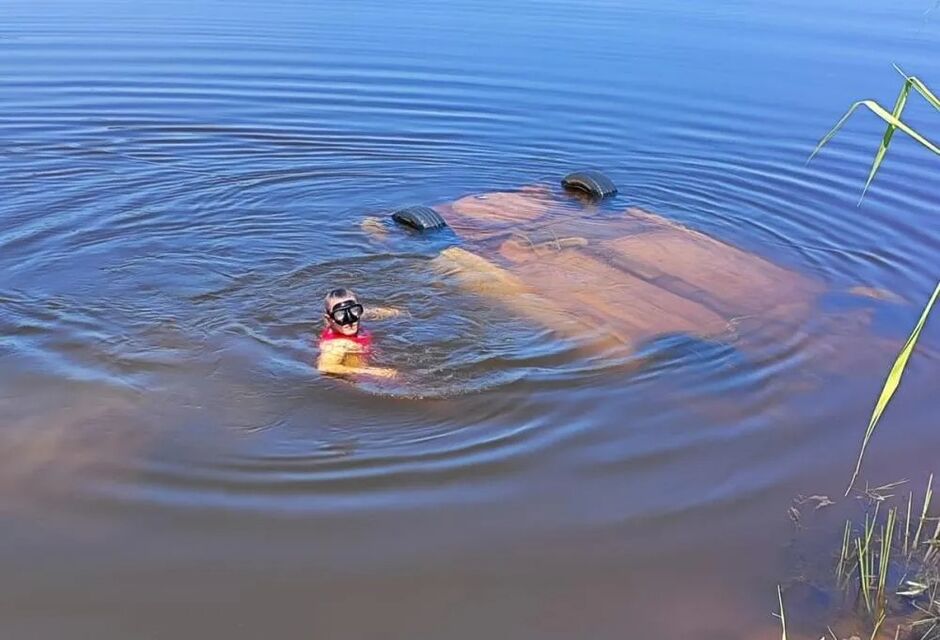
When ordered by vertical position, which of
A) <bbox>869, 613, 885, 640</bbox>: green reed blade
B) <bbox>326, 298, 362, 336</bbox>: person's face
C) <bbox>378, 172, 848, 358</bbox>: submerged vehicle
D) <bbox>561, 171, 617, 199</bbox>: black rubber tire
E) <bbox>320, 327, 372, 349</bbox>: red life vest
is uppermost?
<bbox>561, 171, 617, 199</bbox>: black rubber tire

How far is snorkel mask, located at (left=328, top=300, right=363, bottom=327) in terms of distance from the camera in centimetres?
603

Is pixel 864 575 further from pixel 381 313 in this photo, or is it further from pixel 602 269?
pixel 602 269

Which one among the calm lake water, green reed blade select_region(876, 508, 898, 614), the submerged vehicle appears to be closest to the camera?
green reed blade select_region(876, 508, 898, 614)

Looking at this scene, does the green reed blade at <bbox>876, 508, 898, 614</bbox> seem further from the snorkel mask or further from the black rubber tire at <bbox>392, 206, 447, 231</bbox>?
the black rubber tire at <bbox>392, 206, 447, 231</bbox>

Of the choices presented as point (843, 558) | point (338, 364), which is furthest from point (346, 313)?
point (843, 558)

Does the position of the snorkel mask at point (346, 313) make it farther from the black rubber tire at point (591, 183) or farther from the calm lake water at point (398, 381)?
the black rubber tire at point (591, 183)

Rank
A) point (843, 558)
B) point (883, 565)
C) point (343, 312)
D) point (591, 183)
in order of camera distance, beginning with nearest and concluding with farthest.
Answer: point (883, 565) → point (843, 558) → point (343, 312) → point (591, 183)

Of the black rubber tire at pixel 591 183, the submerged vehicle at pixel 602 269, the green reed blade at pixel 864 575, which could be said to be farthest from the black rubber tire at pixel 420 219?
the green reed blade at pixel 864 575

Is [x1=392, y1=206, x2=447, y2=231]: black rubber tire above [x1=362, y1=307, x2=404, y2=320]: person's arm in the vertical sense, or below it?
above

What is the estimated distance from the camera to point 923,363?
20.9ft

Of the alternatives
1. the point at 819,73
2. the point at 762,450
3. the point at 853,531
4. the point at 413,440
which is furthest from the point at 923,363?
the point at 819,73

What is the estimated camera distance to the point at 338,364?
611cm

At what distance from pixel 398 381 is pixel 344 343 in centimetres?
42

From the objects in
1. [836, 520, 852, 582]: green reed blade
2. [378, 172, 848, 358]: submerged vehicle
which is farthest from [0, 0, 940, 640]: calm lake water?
[378, 172, 848, 358]: submerged vehicle
